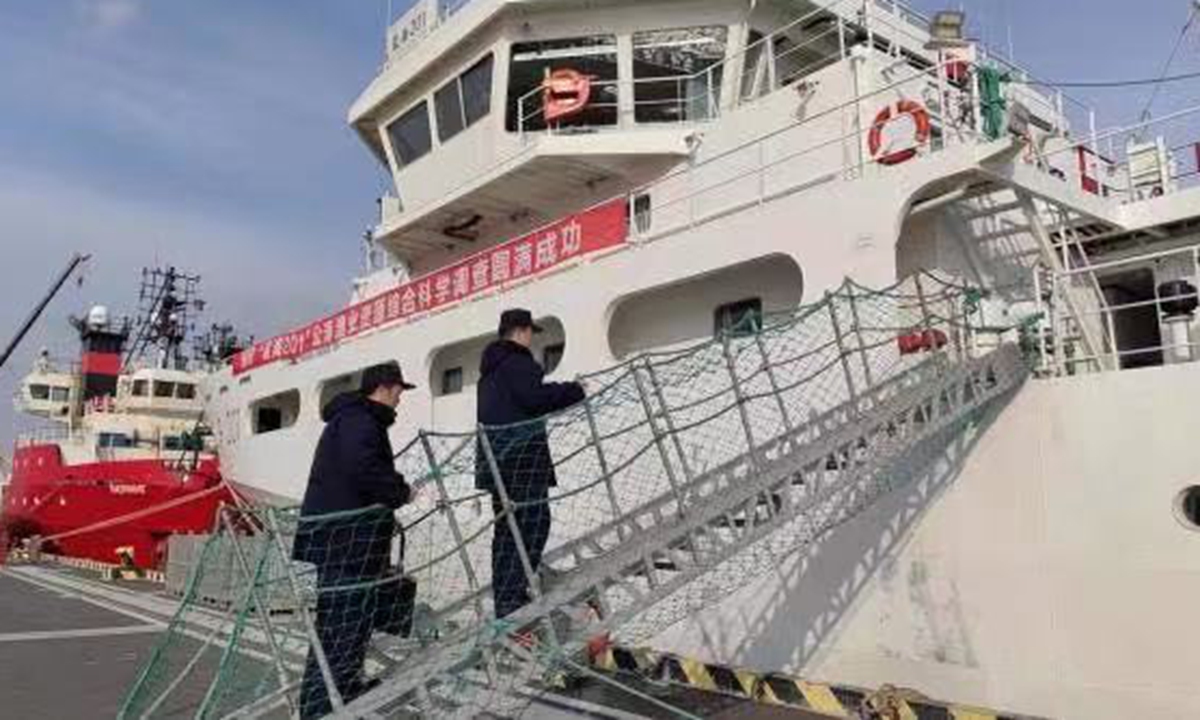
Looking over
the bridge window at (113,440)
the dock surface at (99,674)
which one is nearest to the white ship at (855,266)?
the dock surface at (99,674)

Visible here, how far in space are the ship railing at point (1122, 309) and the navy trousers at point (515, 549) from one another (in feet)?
11.7

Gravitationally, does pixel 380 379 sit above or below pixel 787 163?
below

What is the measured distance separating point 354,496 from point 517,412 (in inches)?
45.7

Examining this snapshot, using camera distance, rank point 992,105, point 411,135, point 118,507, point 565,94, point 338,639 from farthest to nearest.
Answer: point 118,507 → point 411,135 → point 565,94 → point 992,105 → point 338,639

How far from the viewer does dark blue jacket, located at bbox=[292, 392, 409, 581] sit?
4.84 m

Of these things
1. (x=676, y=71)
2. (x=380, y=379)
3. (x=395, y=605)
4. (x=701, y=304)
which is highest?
(x=676, y=71)

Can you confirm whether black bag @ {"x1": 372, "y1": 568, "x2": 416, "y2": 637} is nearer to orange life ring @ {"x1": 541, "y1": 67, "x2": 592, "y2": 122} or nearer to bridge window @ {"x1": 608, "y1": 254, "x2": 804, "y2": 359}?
bridge window @ {"x1": 608, "y1": 254, "x2": 804, "y2": 359}

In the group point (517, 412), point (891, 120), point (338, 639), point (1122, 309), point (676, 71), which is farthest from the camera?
point (676, 71)

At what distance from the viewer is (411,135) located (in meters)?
13.7

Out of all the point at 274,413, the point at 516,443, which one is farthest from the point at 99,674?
the point at 274,413

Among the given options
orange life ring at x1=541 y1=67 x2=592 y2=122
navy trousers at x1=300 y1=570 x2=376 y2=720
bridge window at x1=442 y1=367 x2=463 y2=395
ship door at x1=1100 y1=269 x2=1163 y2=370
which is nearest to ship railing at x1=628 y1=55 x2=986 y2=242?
orange life ring at x1=541 y1=67 x2=592 y2=122

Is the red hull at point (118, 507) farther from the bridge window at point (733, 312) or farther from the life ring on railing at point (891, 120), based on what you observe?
the life ring on railing at point (891, 120)

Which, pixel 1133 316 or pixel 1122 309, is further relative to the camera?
pixel 1133 316

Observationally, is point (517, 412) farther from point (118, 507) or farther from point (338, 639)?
point (118, 507)
